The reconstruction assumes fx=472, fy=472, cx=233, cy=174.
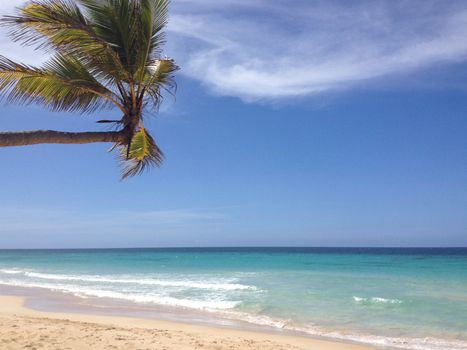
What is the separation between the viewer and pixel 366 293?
16.7 meters

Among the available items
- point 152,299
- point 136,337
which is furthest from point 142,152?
point 152,299

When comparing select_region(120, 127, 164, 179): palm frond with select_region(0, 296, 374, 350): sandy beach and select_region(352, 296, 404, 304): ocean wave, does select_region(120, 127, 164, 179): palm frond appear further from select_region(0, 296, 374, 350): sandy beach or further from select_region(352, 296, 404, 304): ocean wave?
select_region(352, 296, 404, 304): ocean wave

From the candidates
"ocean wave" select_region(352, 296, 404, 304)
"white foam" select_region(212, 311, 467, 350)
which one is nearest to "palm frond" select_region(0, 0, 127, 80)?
"white foam" select_region(212, 311, 467, 350)

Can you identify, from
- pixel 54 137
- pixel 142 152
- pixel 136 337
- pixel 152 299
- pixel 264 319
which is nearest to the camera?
pixel 54 137

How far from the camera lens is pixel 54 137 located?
4465 mm

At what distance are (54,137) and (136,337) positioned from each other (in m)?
5.26

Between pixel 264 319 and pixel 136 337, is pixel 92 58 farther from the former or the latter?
pixel 264 319

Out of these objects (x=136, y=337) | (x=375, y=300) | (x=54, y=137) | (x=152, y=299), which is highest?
(x=54, y=137)

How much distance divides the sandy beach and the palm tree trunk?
13.2 feet

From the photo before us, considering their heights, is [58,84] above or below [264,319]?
above

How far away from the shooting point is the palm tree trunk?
3998 mm

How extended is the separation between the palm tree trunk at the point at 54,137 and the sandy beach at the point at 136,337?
158 inches

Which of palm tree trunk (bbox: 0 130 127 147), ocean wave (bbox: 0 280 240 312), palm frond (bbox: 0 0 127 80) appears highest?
palm frond (bbox: 0 0 127 80)

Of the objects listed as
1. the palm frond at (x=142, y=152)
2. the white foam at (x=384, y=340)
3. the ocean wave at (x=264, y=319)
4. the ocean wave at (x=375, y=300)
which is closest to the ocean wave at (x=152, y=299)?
the ocean wave at (x=264, y=319)
